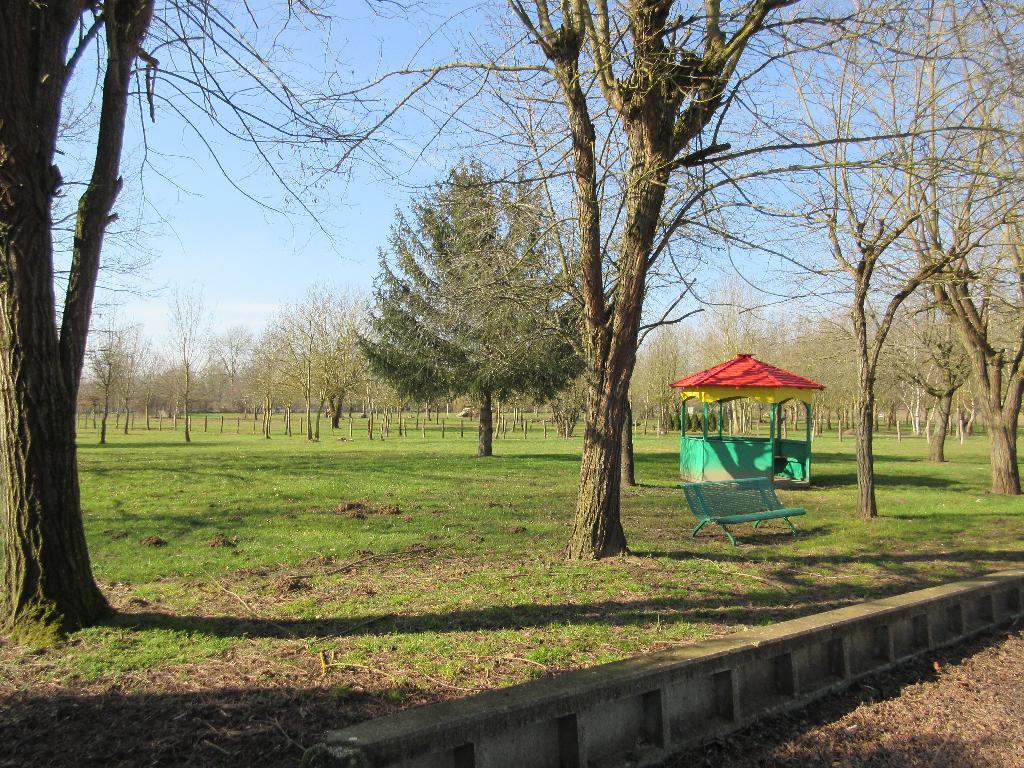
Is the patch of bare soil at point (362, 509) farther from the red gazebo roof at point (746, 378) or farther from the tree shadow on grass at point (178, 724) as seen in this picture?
the red gazebo roof at point (746, 378)

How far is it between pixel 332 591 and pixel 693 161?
541 centimetres

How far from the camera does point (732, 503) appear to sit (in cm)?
958

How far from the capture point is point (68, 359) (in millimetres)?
4953

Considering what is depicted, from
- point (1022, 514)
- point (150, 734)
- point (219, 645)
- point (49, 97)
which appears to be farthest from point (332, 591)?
point (1022, 514)

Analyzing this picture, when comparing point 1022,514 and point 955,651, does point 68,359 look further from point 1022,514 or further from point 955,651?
point 1022,514

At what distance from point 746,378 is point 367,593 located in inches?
537

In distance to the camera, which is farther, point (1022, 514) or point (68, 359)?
point (1022, 514)

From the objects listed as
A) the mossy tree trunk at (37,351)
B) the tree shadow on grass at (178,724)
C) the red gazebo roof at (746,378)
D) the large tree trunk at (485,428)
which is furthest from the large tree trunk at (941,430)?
the mossy tree trunk at (37,351)

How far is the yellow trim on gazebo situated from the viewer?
17516 mm

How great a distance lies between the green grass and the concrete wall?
717 millimetres

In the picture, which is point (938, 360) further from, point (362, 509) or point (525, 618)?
point (525, 618)

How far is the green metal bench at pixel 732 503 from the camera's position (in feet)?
30.0

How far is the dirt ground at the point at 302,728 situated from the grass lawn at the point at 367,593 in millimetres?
18

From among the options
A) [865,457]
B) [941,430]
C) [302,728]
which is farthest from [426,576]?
[941,430]
